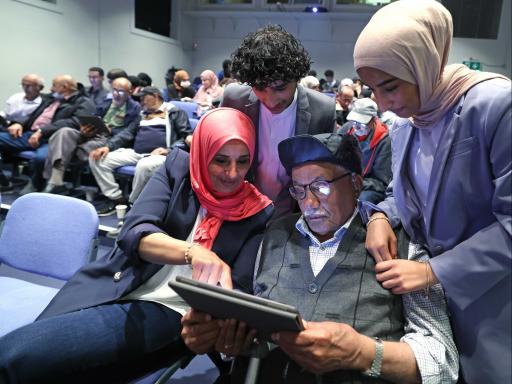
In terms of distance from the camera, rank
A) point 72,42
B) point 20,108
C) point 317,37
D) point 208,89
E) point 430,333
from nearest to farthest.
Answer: point 430,333
point 20,108
point 208,89
point 72,42
point 317,37

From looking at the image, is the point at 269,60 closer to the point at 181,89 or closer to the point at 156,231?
the point at 156,231

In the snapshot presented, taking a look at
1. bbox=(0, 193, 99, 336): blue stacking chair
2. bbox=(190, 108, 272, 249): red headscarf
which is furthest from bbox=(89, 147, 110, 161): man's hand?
bbox=(190, 108, 272, 249): red headscarf

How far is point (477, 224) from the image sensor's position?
1.06m

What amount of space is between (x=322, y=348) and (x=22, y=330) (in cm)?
96

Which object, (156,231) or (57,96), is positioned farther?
(57,96)

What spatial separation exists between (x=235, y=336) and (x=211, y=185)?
0.66 meters

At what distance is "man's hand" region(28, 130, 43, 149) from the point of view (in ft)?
16.1

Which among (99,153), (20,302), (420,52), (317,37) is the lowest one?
(20,302)

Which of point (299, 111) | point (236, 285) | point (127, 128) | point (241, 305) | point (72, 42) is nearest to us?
point (241, 305)

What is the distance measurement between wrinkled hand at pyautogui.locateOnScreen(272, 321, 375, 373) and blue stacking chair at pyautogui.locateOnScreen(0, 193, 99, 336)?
115 cm

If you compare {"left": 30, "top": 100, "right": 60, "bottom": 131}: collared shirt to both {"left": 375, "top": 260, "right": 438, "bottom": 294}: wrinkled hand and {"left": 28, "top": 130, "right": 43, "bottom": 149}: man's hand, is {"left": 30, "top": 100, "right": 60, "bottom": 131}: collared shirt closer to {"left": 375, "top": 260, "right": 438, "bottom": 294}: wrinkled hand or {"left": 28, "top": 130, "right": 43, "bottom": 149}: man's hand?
{"left": 28, "top": 130, "right": 43, "bottom": 149}: man's hand

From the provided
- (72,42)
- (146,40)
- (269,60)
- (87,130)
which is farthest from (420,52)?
(146,40)

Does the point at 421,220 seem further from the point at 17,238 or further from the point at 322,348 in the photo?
the point at 17,238

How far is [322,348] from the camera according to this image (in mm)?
998
